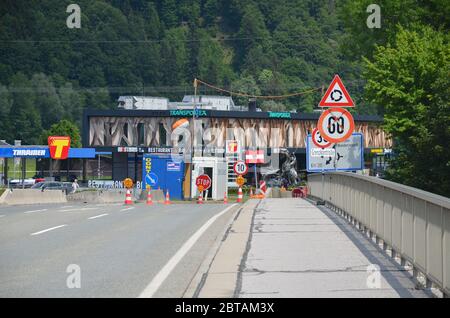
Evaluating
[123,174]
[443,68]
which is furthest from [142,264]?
[123,174]

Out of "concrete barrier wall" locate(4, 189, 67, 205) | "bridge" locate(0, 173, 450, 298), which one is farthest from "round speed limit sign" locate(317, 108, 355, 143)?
"concrete barrier wall" locate(4, 189, 67, 205)

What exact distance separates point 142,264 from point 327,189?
15.3 m

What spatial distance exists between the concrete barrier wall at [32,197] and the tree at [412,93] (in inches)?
636

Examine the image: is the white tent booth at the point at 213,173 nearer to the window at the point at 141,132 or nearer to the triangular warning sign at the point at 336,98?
Result: the triangular warning sign at the point at 336,98

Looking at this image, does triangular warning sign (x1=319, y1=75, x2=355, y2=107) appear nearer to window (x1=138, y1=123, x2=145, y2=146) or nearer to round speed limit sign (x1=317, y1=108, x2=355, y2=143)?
round speed limit sign (x1=317, y1=108, x2=355, y2=143)

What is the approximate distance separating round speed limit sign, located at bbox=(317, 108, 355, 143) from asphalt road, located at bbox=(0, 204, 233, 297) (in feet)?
10.3

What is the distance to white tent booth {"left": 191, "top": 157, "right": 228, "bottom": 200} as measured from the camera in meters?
57.4

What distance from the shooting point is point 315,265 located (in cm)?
1333

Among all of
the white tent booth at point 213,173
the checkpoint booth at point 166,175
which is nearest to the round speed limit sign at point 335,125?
the white tent booth at point 213,173

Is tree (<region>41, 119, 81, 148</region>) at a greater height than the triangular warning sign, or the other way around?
tree (<region>41, 119, 81, 148</region>)

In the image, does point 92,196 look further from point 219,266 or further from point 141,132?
point 141,132

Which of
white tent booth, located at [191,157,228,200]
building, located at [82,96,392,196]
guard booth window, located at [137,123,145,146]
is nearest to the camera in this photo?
white tent booth, located at [191,157,228,200]

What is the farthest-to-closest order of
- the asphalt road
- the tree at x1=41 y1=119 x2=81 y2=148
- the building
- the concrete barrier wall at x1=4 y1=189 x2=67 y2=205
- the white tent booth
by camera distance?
the tree at x1=41 y1=119 x2=81 y2=148 < the building < the white tent booth < the concrete barrier wall at x1=4 y1=189 x2=67 y2=205 < the asphalt road
